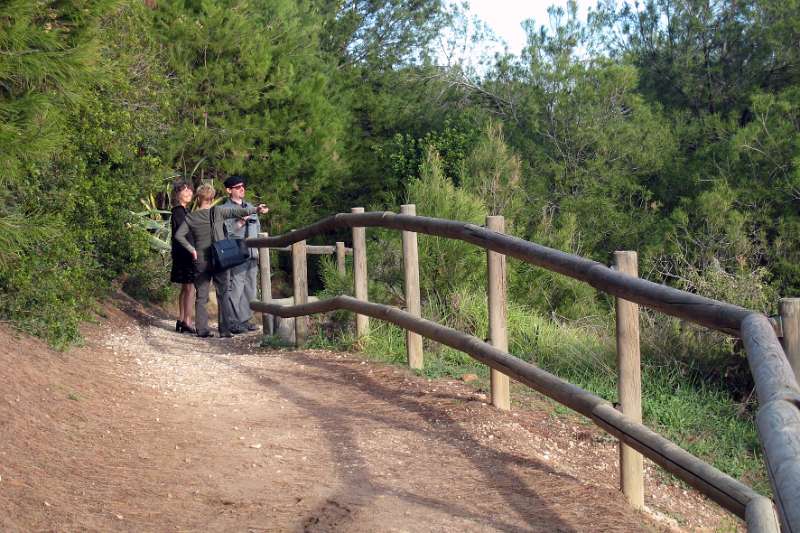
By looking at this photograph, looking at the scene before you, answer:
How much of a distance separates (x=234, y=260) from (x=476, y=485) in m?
6.42

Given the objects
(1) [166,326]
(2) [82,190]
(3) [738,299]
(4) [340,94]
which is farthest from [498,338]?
(4) [340,94]

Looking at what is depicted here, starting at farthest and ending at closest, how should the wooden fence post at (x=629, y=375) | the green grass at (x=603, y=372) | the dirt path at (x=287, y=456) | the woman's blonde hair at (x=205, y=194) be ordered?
the woman's blonde hair at (x=205, y=194), the green grass at (x=603, y=372), the wooden fence post at (x=629, y=375), the dirt path at (x=287, y=456)

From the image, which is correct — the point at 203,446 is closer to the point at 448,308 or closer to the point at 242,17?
the point at 448,308

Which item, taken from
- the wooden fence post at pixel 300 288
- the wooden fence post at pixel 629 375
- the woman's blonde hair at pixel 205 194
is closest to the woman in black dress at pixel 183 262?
the woman's blonde hair at pixel 205 194

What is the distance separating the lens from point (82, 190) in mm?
10594

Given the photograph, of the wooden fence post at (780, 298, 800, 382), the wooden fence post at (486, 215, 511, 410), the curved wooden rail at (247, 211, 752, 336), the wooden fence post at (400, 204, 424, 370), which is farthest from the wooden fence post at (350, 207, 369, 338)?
the wooden fence post at (780, 298, 800, 382)

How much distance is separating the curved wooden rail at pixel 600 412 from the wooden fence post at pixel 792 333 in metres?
0.49

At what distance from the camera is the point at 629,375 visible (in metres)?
5.07

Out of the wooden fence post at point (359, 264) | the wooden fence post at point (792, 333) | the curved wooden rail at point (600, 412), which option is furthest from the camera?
the wooden fence post at point (359, 264)

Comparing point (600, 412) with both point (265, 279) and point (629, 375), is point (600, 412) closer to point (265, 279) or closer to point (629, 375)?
point (629, 375)

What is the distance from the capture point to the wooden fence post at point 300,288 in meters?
9.87

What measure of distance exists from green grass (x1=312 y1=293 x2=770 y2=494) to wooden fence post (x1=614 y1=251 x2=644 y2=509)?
72.0 inches

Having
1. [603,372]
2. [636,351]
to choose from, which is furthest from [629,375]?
[603,372]

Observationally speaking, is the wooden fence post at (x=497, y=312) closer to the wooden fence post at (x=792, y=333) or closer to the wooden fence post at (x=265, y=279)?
the wooden fence post at (x=792, y=333)
